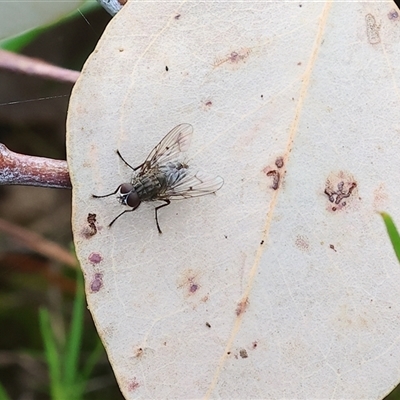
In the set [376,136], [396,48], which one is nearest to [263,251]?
[376,136]

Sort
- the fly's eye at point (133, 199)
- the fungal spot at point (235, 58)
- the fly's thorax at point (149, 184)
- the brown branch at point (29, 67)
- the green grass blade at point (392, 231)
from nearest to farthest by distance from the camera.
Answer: the green grass blade at point (392, 231)
the fungal spot at point (235, 58)
the fly's eye at point (133, 199)
the fly's thorax at point (149, 184)
the brown branch at point (29, 67)

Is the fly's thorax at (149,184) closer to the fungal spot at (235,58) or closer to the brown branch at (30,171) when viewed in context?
the brown branch at (30,171)

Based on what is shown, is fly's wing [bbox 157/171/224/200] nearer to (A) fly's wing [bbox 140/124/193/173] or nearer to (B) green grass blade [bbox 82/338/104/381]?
(A) fly's wing [bbox 140/124/193/173]

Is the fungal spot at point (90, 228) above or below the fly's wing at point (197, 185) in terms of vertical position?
below

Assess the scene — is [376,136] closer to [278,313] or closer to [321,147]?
[321,147]

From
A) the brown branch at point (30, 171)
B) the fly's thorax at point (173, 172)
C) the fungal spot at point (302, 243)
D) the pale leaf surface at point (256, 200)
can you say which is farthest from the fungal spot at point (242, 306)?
the brown branch at point (30, 171)

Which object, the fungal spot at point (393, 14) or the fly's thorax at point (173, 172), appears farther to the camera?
the fly's thorax at point (173, 172)

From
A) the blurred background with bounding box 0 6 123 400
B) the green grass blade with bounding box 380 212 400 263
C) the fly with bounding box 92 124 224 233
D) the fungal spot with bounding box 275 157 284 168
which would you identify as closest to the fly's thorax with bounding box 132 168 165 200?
the fly with bounding box 92 124 224 233

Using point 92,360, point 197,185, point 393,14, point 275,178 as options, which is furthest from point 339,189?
point 92,360
